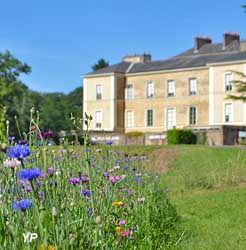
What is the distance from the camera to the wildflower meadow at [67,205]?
158 inches

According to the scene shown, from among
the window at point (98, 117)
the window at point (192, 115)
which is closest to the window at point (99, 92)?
the window at point (98, 117)

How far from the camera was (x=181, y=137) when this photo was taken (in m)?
44.2

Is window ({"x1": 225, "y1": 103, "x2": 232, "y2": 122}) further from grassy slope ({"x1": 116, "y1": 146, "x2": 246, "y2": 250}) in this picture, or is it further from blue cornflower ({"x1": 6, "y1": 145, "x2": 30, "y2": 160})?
blue cornflower ({"x1": 6, "y1": 145, "x2": 30, "y2": 160})

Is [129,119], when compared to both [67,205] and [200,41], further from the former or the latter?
[67,205]

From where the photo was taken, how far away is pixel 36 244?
4055 mm

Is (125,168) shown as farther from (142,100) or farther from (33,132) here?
(142,100)

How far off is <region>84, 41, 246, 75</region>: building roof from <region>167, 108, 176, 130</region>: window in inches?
141

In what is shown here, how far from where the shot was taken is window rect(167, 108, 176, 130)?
6256 centimetres

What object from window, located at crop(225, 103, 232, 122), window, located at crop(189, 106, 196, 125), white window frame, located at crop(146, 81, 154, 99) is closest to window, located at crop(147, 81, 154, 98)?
white window frame, located at crop(146, 81, 154, 99)

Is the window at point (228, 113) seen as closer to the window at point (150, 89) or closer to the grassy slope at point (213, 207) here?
the window at point (150, 89)

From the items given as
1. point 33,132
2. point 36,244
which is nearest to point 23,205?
point 36,244

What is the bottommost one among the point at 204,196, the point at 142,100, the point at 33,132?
the point at 204,196

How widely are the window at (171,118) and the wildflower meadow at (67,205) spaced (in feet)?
174

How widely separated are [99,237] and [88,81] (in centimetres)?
6397
